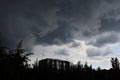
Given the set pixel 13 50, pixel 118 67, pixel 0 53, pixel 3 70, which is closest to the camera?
pixel 3 70

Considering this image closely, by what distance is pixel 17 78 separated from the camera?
1667 centimetres

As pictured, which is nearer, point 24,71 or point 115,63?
point 24,71

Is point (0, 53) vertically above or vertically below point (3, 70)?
above

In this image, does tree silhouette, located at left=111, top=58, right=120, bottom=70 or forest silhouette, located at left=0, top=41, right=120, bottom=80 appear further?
tree silhouette, located at left=111, top=58, right=120, bottom=70

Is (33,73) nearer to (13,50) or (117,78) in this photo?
(13,50)

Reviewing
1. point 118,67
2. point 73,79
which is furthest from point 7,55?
point 118,67

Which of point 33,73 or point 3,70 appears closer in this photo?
point 3,70

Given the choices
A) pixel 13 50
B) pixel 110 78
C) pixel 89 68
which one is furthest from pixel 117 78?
pixel 13 50

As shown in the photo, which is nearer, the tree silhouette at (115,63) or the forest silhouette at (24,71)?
the forest silhouette at (24,71)

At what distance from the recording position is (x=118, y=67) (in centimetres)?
3225

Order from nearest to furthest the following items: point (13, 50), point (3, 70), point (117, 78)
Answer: point (3, 70)
point (13, 50)
point (117, 78)

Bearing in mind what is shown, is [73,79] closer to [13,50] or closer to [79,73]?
[79,73]

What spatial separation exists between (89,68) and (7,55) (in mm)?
12367

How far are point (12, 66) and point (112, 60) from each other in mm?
20376
